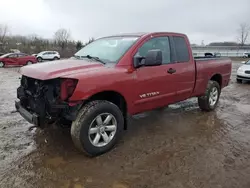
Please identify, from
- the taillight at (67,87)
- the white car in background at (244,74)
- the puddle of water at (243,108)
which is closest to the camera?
the taillight at (67,87)

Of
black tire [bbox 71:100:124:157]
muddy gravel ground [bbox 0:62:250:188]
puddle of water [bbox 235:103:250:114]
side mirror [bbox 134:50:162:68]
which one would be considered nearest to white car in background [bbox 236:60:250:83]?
puddle of water [bbox 235:103:250:114]

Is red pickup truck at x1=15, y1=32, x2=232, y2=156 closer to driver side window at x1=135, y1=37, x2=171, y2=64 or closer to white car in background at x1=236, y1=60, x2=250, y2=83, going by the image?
driver side window at x1=135, y1=37, x2=171, y2=64

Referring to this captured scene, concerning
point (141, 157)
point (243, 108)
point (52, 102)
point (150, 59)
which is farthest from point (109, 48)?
point (243, 108)

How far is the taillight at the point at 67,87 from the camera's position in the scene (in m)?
3.13

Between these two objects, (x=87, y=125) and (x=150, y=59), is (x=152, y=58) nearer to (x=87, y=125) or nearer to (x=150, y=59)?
(x=150, y=59)

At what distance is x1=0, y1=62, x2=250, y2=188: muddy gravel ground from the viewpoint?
290cm

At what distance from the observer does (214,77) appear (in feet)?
20.0

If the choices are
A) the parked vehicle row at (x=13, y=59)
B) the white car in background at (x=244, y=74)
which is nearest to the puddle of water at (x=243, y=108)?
the white car in background at (x=244, y=74)

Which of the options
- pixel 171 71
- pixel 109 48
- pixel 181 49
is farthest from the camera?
pixel 181 49

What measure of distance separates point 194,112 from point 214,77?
3.50ft

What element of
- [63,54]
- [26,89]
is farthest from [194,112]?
[63,54]

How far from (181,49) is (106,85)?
2200 mm

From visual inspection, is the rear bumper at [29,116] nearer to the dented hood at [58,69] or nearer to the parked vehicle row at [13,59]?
the dented hood at [58,69]

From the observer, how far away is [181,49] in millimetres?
4852
